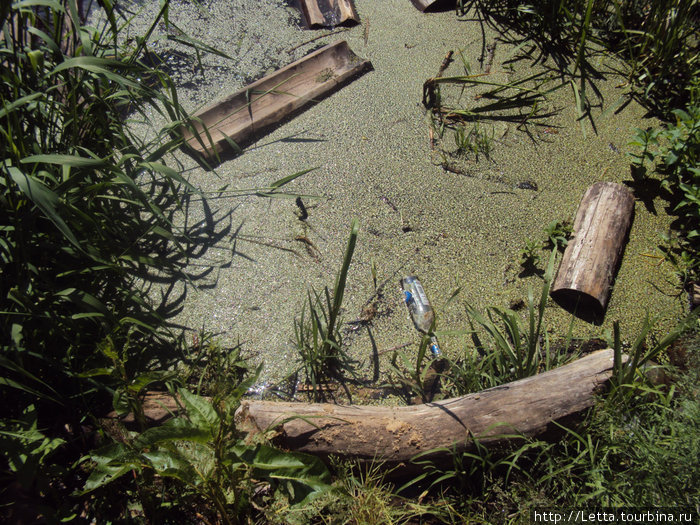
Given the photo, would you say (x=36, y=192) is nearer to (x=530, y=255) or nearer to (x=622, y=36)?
(x=530, y=255)

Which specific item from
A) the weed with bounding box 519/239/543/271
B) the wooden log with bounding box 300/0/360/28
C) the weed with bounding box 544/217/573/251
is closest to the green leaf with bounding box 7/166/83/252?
the weed with bounding box 519/239/543/271

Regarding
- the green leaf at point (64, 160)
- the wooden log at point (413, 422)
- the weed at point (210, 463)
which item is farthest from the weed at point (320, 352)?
the green leaf at point (64, 160)

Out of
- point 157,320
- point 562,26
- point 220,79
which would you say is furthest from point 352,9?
point 157,320

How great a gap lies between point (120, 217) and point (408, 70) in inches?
60.8

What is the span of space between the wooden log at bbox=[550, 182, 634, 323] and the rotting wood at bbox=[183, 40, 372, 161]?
1.24m

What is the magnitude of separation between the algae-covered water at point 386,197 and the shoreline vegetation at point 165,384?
8 centimetres

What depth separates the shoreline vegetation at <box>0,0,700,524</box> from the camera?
1.21m

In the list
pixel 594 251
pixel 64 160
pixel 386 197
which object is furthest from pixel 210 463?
pixel 594 251

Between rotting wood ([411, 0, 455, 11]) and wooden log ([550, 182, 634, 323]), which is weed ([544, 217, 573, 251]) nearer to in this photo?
wooden log ([550, 182, 634, 323])

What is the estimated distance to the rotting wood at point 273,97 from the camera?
2113 mm

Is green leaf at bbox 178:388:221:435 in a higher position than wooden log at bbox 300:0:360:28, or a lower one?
lower

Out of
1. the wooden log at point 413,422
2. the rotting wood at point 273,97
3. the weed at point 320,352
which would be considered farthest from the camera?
the rotting wood at point 273,97

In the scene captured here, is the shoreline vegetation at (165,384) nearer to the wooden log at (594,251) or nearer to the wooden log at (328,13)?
the wooden log at (594,251)

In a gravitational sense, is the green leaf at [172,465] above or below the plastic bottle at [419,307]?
above
